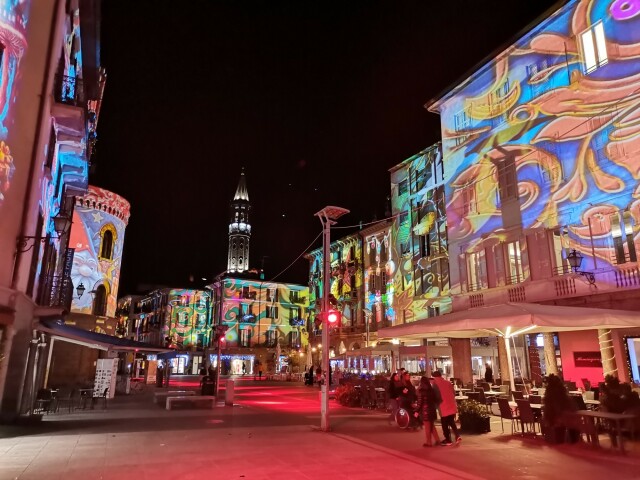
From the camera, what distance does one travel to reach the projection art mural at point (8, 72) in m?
12.5

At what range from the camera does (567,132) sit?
19047 millimetres

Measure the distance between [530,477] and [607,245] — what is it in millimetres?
12004

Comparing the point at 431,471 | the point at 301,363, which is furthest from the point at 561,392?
the point at 301,363

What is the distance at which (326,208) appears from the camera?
14.7 metres

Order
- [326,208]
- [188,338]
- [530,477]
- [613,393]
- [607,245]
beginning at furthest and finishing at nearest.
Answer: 1. [188,338]
2. [607,245]
3. [326,208]
4. [613,393]
5. [530,477]

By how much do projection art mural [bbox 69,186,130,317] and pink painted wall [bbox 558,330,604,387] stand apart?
92.8 feet

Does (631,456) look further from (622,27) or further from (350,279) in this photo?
(350,279)

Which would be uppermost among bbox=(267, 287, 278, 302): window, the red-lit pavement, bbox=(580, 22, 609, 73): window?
bbox=(580, 22, 609, 73): window

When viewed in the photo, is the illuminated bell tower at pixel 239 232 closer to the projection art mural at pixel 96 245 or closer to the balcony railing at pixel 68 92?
the projection art mural at pixel 96 245

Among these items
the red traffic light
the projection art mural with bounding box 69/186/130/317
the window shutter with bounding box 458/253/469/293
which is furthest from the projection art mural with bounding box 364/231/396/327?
the red traffic light

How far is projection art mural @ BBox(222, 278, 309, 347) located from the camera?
70.7m

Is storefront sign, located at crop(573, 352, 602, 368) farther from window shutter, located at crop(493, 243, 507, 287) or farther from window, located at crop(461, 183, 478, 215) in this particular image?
window, located at crop(461, 183, 478, 215)

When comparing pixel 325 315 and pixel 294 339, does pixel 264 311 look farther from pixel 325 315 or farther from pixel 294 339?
pixel 325 315

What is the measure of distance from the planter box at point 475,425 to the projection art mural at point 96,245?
2705cm
